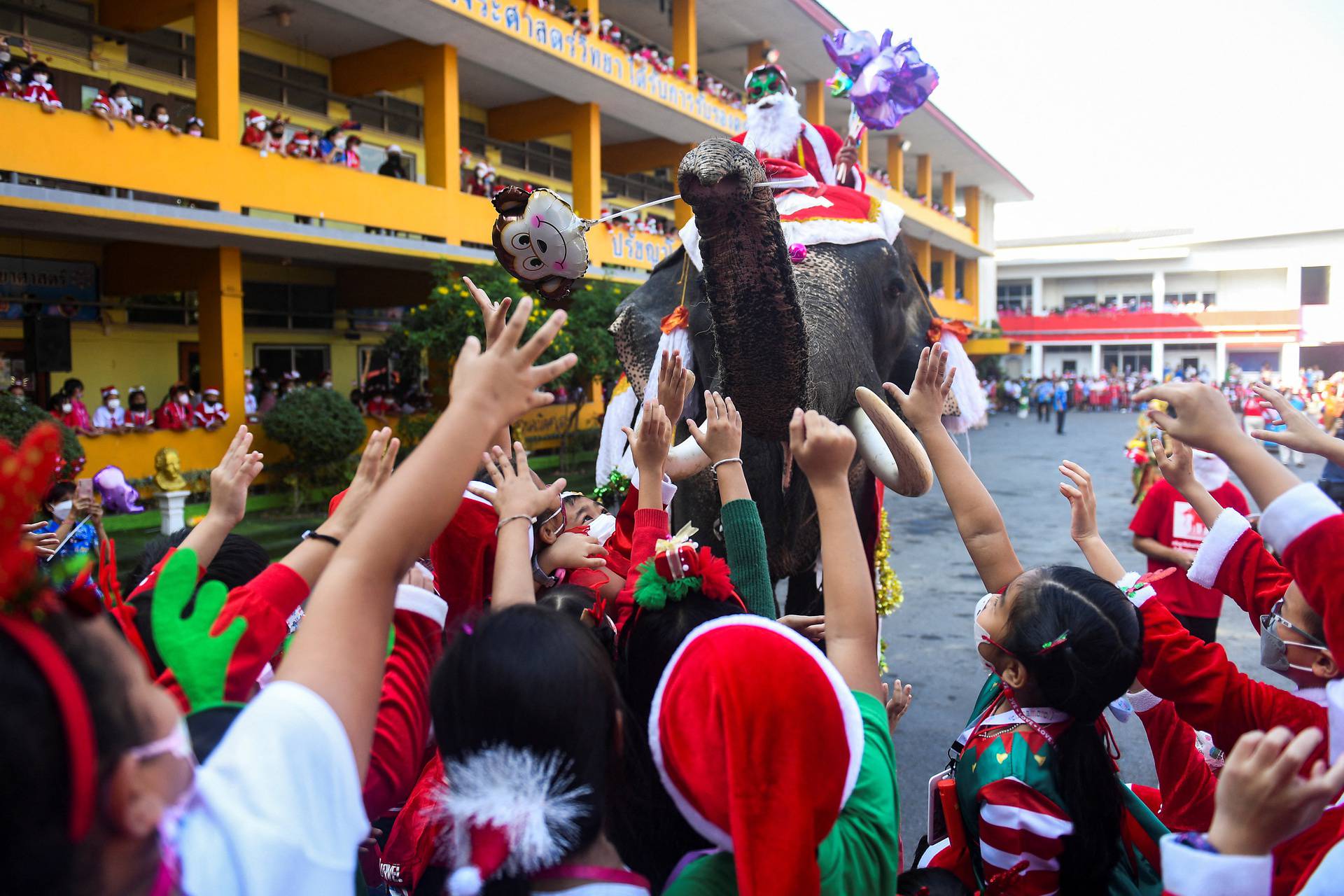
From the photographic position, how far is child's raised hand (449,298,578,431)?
123cm

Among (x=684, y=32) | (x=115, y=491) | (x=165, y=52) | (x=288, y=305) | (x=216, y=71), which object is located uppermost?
(x=684, y=32)

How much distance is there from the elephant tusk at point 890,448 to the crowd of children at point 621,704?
470mm

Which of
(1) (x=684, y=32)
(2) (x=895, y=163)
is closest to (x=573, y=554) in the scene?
(1) (x=684, y=32)

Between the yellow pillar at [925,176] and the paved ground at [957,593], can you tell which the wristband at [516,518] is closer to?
the paved ground at [957,593]

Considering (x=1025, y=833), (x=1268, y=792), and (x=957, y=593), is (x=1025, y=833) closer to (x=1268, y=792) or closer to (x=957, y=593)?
(x=1268, y=792)

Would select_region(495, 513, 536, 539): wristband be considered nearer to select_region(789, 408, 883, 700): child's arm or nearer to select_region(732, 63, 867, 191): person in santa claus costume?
select_region(789, 408, 883, 700): child's arm

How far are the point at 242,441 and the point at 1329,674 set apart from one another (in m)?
2.27

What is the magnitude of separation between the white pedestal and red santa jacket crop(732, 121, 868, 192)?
27.9 feet

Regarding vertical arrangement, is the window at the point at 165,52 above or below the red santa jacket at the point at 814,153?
above

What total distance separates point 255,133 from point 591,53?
6.20m

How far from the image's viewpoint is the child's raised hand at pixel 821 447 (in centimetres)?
165

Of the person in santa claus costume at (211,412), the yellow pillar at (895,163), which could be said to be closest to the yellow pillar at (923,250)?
the yellow pillar at (895,163)

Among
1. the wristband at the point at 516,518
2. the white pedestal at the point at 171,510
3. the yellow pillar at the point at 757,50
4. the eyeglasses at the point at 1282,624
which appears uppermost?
the yellow pillar at the point at 757,50

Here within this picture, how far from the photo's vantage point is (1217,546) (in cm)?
212
